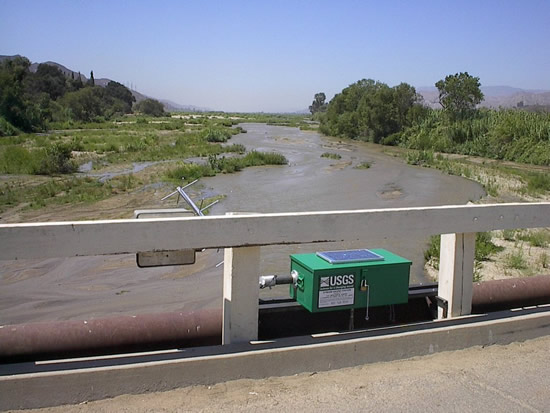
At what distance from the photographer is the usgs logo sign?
471 cm

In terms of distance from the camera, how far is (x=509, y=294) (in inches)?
223

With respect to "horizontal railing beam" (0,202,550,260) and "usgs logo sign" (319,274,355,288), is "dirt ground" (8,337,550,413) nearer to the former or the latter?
"usgs logo sign" (319,274,355,288)

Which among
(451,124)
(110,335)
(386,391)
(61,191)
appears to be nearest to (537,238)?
(386,391)

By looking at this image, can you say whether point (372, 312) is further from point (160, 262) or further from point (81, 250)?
point (81, 250)

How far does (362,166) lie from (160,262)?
30824 millimetres

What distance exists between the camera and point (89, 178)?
982 inches

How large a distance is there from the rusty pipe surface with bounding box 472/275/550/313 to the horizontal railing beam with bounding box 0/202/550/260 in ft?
2.32

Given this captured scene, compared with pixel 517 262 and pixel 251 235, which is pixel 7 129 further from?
pixel 251 235

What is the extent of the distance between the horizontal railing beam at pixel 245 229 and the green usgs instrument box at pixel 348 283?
1.07 feet

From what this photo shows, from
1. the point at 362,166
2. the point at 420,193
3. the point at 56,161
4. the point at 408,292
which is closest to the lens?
the point at 408,292

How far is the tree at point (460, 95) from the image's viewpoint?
164ft

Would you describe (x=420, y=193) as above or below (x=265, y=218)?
below

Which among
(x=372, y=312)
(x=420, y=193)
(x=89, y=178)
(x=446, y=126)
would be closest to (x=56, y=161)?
(x=89, y=178)

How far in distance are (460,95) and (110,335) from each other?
50.5 m
